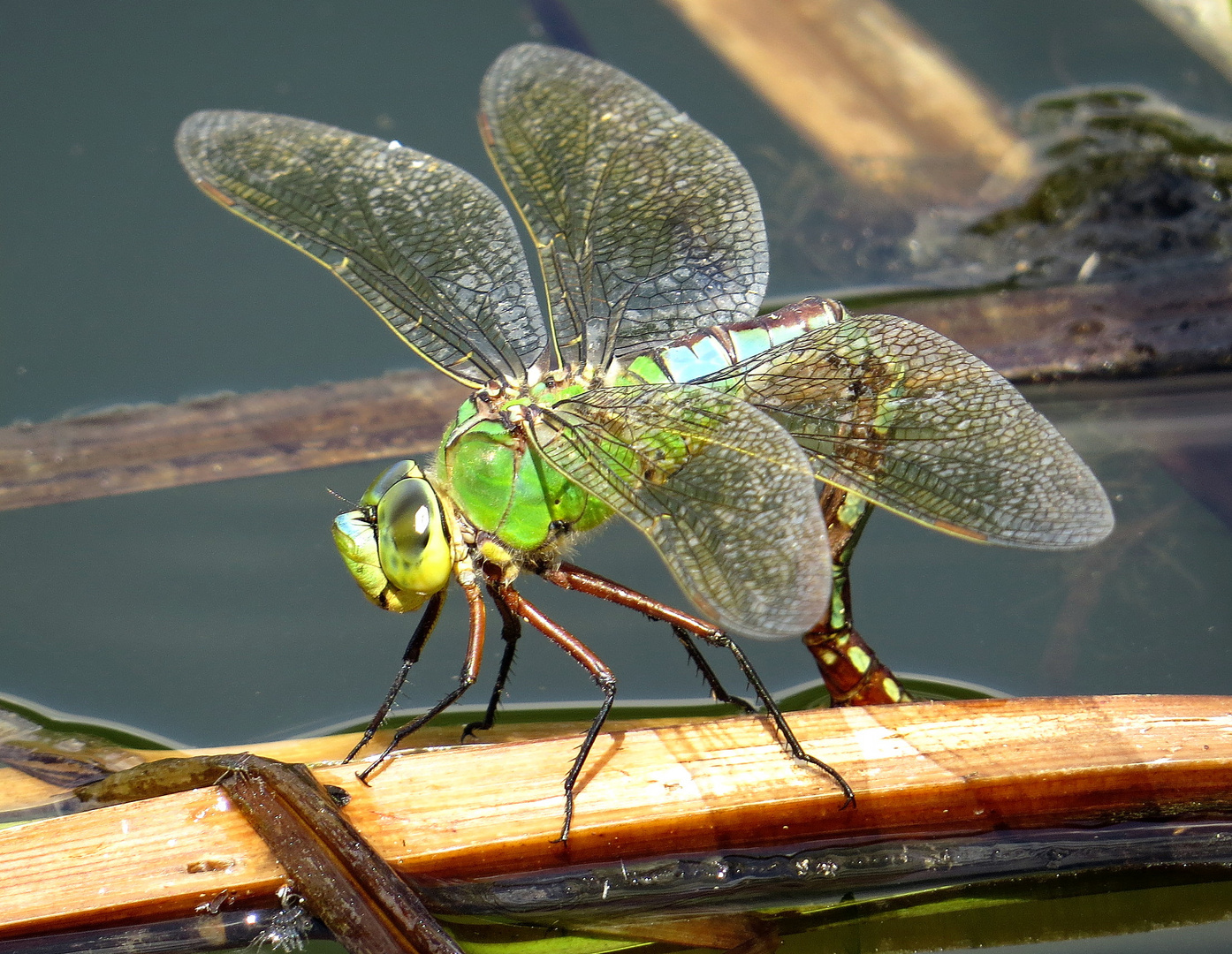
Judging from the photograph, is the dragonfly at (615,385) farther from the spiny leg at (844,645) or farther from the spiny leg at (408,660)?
the spiny leg at (844,645)

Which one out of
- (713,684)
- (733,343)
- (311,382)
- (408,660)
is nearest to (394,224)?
(311,382)

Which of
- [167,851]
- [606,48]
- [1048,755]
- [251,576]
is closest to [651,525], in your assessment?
[1048,755]

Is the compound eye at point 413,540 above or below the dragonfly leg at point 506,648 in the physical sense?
above

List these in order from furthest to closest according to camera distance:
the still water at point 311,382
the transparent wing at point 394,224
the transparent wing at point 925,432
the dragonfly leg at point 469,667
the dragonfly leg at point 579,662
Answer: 1. the still water at point 311,382
2. the transparent wing at point 394,224
3. the dragonfly leg at point 469,667
4. the transparent wing at point 925,432
5. the dragonfly leg at point 579,662

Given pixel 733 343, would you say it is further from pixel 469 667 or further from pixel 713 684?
pixel 469 667

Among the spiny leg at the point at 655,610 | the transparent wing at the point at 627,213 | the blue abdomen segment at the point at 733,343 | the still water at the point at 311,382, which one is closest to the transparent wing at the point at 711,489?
the blue abdomen segment at the point at 733,343


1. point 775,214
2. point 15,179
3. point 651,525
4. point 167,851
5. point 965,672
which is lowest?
point 965,672

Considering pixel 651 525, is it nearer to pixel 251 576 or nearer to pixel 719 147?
pixel 719 147
